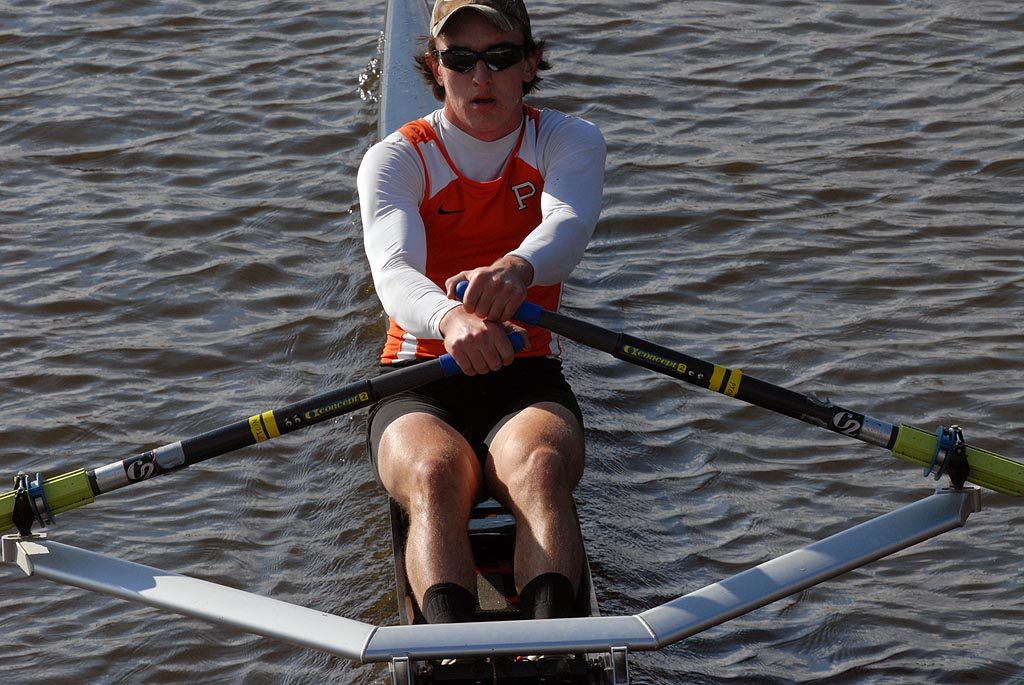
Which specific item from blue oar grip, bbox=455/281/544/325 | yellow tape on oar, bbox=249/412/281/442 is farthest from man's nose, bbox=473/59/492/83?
yellow tape on oar, bbox=249/412/281/442

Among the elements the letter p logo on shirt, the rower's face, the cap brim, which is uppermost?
the cap brim

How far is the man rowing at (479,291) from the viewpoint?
3.23 meters

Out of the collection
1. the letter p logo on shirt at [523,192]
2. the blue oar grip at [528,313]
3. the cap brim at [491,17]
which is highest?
the cap brim at [491,17]

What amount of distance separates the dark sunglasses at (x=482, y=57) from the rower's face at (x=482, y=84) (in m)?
0.01

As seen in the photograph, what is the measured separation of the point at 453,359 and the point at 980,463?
1.39 metres

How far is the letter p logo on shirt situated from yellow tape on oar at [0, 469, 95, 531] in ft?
4.87

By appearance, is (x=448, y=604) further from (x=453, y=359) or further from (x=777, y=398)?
(x=777, y=398)

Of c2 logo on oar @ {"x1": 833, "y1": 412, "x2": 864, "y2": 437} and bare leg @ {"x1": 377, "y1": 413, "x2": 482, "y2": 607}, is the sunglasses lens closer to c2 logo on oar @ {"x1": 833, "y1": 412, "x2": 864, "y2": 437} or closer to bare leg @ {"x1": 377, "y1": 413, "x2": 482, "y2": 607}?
bare leg @ {"x1": 377, "y1": 413, "x2": 482, "y2": 607}

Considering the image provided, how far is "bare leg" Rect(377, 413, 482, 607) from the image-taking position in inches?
125

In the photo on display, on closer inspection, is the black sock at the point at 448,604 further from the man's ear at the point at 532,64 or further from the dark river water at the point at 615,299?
the man's ear at the point at 532,64

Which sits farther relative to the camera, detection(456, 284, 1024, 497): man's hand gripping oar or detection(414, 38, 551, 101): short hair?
detection(414, 38, 551, 101): short hair

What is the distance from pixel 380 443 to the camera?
11.7 ft

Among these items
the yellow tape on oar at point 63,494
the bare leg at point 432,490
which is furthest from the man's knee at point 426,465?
the yellow tape on oar at point 63,494

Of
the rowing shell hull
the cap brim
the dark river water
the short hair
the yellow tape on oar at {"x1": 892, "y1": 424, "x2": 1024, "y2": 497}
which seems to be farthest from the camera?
the dark river water
